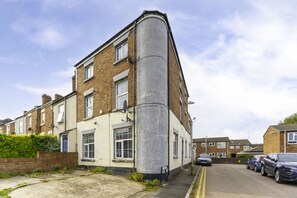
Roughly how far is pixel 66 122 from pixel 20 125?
16.2 m

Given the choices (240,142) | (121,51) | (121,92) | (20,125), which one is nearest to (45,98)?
(20,125)

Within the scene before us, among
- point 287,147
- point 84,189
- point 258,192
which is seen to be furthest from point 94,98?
point 287,147

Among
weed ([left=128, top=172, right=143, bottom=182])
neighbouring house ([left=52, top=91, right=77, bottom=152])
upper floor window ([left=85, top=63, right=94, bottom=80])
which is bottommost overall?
weed ([left=128, top=172, right=143, bottom=182])

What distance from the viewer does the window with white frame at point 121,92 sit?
16.0 m

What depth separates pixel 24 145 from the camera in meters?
17.8

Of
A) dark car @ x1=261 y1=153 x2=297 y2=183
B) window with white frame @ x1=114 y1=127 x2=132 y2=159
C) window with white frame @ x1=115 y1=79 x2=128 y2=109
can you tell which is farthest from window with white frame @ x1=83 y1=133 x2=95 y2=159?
dark car @ x1=261 y1=153 x2=297 y2=183

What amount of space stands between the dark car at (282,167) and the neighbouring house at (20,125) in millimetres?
28254

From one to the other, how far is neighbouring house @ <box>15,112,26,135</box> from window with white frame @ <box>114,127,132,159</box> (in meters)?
22.0

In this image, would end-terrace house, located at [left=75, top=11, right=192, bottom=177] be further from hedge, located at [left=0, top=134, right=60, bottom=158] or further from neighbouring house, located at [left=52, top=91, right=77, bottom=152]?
hedge, located at [left=0, top=134, right=60, bottom=158]

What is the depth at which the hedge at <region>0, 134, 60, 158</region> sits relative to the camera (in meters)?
16.7

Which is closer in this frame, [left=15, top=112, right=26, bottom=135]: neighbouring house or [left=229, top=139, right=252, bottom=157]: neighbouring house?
[left=15, top=112, right=26, bottom=135]: neighbouring house

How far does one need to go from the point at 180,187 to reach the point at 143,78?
19.1 feet

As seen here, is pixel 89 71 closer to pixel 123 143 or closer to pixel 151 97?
pixel 123 143

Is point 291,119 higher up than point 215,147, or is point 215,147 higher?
point 291,119
